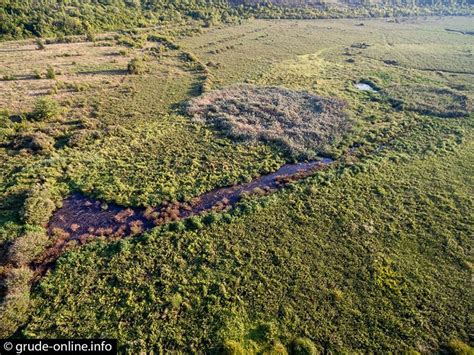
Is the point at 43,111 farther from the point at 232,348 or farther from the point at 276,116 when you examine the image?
the point at 232,348

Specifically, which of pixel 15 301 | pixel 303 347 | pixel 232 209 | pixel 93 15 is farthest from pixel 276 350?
pixel 93 15

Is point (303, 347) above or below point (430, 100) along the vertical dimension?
below

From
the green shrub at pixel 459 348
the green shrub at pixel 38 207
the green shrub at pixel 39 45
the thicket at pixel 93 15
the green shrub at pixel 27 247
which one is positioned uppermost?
the thicket at pixel 93 15

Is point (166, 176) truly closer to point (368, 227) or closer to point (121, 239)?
point (121, 239)

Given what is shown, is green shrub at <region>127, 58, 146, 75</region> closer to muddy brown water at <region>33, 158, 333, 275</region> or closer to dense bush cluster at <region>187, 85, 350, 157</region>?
dense bush cluster at <region>187, 85, 350, 157</region>

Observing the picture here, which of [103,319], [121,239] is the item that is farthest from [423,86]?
[103,319]

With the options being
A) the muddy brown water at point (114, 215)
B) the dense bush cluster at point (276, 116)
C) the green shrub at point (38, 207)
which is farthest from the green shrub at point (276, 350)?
the dense bush cluster at point (276, 116)

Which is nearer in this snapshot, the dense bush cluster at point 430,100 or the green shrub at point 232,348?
the green shrub at point 232,348

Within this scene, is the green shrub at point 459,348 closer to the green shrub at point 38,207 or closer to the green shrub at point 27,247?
the green shrub at point 27,247
